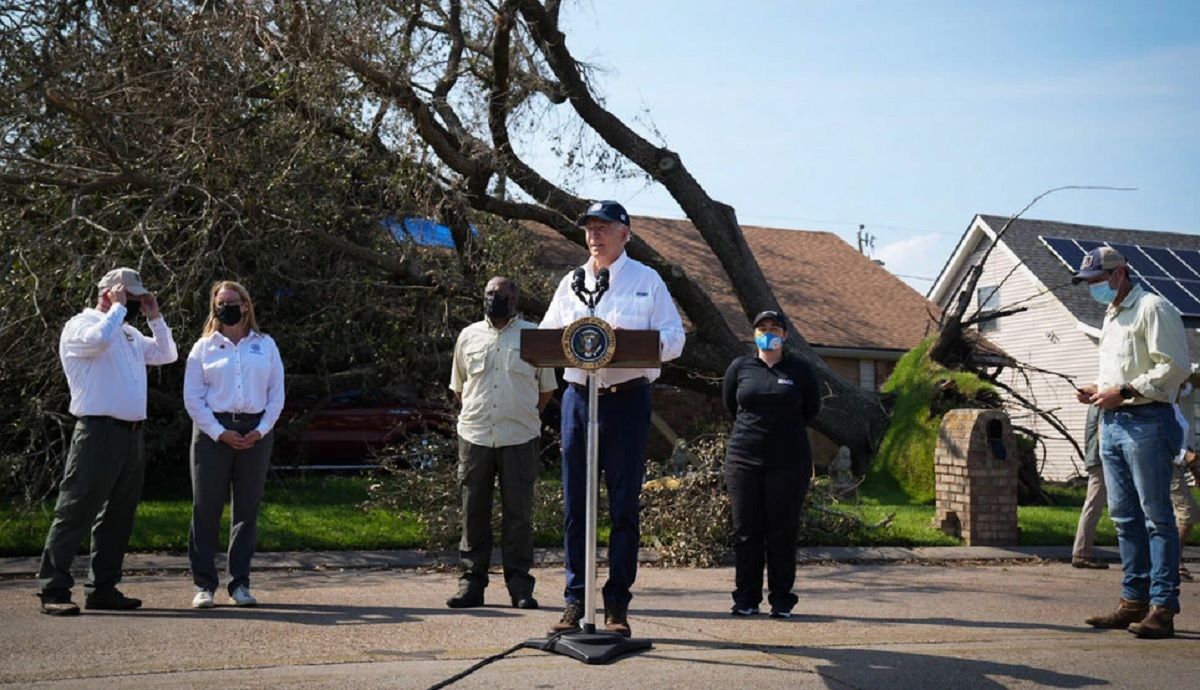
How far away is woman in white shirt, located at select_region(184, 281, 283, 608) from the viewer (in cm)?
773

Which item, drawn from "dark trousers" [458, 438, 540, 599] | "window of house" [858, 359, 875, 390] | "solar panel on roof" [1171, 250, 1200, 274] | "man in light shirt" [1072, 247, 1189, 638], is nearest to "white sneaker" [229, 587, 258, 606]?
"dark trousers" [458, 438, 540, 599]

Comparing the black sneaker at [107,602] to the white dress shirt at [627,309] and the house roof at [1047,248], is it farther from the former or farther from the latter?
the house roof at [1047,248]

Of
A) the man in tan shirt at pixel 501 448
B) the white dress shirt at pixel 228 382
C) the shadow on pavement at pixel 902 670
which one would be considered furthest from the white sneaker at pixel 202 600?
the shadow on pavement at pixel 902 670

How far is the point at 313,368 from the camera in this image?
→ 15711 millimetres

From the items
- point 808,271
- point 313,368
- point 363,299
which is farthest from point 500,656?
point 808,271

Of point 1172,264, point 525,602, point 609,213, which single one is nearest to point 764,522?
point 525,602

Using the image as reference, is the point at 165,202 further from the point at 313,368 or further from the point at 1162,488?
the point at 1162,488

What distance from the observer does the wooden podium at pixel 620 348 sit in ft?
19.3

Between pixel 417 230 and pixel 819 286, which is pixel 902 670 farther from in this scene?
pixel 819 286

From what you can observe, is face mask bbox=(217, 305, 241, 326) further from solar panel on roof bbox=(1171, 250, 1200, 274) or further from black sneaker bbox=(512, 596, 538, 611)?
solar panel on roof bbox=(1171, 250, 1200, 274)

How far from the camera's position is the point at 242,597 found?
766 cm

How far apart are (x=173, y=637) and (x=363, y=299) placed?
326 inches

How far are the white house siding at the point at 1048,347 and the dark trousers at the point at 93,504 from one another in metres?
24.8

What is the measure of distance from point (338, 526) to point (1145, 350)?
6.90 m
